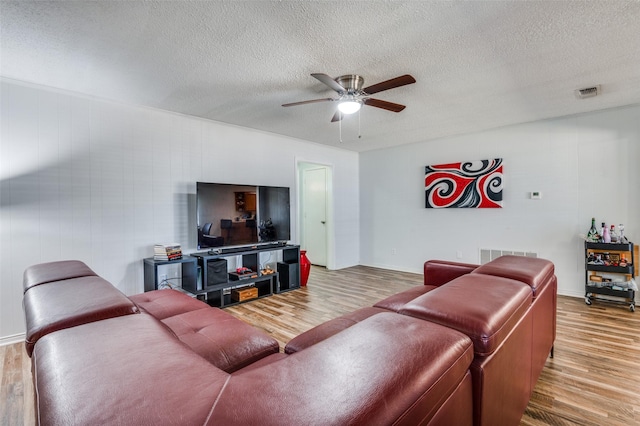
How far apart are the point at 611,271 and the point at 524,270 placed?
105 inches

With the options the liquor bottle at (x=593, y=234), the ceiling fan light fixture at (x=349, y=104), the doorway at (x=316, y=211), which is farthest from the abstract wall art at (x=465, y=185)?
the ceiling fan light fixture at (x=349, y=104)

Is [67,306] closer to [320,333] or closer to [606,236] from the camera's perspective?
[320,333]

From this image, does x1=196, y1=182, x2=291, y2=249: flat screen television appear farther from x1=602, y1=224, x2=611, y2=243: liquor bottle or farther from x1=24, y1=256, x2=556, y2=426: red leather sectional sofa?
x1=602, y1=224, x2=611, y2=243: liquor bottle

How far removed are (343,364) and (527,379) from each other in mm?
1345

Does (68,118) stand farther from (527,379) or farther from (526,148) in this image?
(526,148)

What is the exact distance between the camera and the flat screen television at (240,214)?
3643 millimetres

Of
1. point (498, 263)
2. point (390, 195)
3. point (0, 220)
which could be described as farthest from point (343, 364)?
point (390, 195)

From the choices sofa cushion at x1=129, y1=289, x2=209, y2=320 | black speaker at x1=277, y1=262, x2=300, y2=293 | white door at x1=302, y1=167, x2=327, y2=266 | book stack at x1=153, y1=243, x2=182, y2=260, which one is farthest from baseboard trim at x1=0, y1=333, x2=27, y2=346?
white door at x1=302, y1=167, x2=327, y2=266

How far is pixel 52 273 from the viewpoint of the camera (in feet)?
5.57

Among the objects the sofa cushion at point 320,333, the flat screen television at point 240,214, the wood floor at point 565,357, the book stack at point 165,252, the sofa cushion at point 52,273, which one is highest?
the flat screen television at point 240,214

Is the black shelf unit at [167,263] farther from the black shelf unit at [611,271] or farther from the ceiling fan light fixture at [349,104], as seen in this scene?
the black shelf unit at [611,271]

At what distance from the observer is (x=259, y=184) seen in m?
4.46

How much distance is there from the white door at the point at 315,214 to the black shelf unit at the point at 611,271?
3774mm

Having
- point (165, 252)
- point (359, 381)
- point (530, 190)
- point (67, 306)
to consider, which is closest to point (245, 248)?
point (165, 252)
